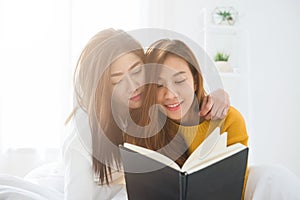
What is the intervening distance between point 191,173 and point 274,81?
1880 millimetres

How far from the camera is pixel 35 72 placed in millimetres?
2303

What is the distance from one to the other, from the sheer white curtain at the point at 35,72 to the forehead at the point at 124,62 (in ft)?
3.83

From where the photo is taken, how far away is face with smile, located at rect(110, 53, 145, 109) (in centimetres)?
117

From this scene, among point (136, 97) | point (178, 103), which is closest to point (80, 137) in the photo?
point (136, 97)

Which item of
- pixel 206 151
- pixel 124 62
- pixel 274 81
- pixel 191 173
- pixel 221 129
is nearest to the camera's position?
pixel 191 173

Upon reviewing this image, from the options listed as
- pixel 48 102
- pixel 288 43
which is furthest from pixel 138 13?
pixel 288 43

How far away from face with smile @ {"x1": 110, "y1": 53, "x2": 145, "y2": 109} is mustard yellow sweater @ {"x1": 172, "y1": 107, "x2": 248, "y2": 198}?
19cm

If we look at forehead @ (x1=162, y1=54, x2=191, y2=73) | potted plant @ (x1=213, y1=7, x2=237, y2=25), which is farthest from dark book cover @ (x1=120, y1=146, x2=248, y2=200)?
potted plant @ (x1=213, y1=7, x2=237, y2=25)

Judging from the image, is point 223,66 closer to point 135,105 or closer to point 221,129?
point 221,129

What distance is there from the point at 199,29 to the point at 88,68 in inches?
56.4

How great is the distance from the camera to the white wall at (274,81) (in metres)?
2.58

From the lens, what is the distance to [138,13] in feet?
7.90

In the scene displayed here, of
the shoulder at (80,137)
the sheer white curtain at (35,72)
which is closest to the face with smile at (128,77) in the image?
the shoulder at (80,137)

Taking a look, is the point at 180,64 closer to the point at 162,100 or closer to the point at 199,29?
the point at 162,100
